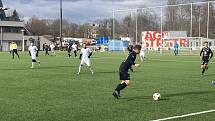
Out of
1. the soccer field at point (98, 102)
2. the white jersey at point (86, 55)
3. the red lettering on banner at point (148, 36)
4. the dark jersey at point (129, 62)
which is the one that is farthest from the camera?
the red lettering on banner at point (148, 36)

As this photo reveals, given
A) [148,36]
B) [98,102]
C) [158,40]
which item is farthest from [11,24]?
[98,102]

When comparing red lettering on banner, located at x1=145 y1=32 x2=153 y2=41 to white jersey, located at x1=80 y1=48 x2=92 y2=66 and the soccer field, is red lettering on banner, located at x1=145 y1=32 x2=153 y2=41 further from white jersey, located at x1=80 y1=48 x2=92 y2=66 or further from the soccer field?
the soccer field

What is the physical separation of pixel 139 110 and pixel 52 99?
10.6 ft

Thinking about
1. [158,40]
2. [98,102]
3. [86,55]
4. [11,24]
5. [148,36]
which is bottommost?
[98,102]

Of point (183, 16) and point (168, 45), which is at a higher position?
point (183, 16)

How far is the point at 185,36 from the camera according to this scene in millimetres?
64000

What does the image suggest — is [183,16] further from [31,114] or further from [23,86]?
[31,114]

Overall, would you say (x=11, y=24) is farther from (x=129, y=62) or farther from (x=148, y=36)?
(x=129, y=62)

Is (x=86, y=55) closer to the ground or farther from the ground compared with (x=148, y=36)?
closer to the ground

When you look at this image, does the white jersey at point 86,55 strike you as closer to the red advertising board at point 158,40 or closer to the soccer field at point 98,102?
the soccer field at point 98,102

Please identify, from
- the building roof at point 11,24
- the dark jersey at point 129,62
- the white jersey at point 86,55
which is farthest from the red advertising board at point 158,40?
the building roof at point 11,24

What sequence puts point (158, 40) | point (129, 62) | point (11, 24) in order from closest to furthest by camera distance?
point (129, 62) < point (158, 40) < point (11, 24)

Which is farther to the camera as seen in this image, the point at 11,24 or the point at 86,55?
the point at 11,24

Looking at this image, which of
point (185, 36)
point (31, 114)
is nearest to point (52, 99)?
point (31, 114)
